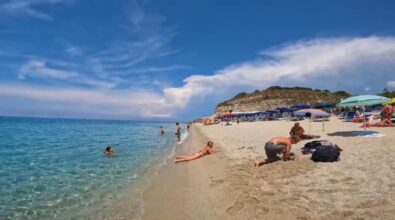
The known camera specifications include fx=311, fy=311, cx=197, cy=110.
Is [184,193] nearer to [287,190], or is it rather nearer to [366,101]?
[287,190]

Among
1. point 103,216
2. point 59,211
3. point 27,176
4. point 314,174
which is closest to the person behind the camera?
point 103,216

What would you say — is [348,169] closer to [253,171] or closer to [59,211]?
[253,171]

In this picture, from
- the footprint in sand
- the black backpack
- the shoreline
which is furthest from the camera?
the black backpack

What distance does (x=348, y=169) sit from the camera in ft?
27.4

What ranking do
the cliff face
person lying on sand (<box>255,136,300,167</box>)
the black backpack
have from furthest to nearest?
1. the cliff face
2. person lying on sand (<box>255,136,300,167</box>)
3. the black backpack

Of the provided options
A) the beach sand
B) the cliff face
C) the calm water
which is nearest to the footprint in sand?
the beach sand

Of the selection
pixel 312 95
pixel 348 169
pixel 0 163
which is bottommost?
pixel 0 163

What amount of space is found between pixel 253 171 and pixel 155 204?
11.6ft

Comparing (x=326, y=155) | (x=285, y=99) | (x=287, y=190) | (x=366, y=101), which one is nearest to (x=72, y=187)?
(x=287, y=190)

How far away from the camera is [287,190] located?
717 cm

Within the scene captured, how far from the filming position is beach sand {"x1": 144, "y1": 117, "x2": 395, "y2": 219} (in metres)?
5.80

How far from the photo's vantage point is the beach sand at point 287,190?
580 cm

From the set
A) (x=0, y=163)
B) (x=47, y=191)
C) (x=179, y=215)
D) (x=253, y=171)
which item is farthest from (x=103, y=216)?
(x=0, y=163)

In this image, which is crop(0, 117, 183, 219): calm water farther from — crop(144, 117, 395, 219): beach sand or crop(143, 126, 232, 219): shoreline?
crop(144, 117, 395, 219): beach sand
